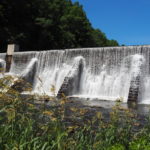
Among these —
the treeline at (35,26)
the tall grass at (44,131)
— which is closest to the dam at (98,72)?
the tall grass at (44,131)

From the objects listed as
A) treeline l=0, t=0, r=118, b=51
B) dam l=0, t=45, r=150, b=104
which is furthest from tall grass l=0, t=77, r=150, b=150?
treeline l=0, t=0, r=118, b=51

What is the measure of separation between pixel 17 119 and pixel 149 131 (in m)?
2.04

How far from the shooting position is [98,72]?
19516mm

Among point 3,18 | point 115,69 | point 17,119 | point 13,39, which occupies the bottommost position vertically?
point 17,119

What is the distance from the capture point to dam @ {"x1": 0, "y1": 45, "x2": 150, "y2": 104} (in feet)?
57.3

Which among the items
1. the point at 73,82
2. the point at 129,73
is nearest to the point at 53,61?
the point at 73,82

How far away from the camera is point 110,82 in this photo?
18.8m

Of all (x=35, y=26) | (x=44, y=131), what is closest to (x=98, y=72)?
(x=44, y=131)

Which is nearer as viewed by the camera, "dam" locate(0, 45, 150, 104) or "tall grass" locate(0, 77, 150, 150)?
"tall grass" locate(0, 77, 150, 150)

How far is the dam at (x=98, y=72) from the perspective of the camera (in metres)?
17.5

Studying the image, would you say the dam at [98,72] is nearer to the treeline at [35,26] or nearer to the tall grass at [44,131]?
the tall grass at [44,131]

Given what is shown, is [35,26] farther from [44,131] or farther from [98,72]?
[44,131]

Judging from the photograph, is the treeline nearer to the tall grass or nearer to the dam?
the dam

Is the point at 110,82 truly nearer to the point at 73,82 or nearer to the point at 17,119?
the point at 73,82
